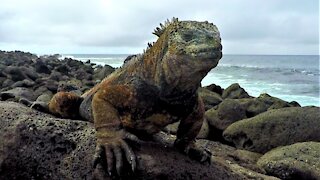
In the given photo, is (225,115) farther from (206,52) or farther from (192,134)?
(206,52)

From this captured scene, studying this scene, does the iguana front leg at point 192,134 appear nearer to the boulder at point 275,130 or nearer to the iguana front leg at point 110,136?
the iguana front leg at point 110,136

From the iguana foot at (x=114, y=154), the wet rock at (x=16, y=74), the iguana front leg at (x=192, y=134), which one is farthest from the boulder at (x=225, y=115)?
the wet rock at (x=16, y=74)

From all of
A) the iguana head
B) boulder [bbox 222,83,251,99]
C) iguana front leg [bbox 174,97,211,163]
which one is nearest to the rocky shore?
iguana front leg [bbox 174,97,211,163]

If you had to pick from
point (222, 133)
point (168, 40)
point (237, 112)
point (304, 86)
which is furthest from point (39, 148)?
point (304, 86)

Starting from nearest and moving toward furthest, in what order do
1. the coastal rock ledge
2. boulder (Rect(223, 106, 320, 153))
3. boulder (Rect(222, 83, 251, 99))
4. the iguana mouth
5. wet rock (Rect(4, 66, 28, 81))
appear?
1. the iguana mouth
2. the coastal rock ledge
3. boulder (Rect(223, 106, 320, 153))
4. boulder (Rect(222, 83, 251, 99))
5. wet rock (Rect(4, 66, 28, 81))

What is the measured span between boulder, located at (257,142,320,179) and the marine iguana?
1.81 meters

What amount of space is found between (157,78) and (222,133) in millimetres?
4530

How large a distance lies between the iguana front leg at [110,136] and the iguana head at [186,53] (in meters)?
0.50

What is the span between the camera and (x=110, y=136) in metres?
3.98

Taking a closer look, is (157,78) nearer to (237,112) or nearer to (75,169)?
(75,169)

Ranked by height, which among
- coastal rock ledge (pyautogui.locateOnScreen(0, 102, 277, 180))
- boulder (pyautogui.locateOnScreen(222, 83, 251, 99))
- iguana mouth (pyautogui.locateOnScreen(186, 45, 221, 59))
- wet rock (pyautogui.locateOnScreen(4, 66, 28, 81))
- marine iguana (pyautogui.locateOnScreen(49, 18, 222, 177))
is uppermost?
iguana mouth (pyautogui.locateOnScreen(186, 45, 221, 59))

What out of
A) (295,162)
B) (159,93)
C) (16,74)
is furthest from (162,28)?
(16,74)

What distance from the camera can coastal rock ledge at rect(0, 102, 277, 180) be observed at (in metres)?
4.01

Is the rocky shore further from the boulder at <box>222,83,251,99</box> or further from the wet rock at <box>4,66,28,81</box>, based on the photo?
the wet rock at <box>4,66,28,81</box>
